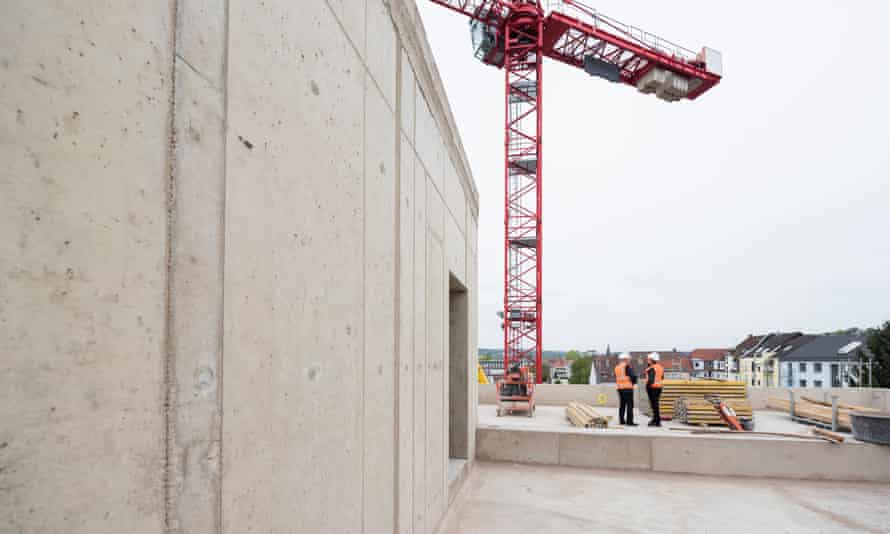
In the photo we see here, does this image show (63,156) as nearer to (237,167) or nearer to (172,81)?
(172,81)

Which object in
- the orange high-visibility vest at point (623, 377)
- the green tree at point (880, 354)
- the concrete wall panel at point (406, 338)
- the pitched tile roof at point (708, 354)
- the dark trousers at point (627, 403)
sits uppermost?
the concrete wall panel at point (406, 338)

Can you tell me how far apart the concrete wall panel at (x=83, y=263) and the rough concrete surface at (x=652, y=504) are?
607 centimetres

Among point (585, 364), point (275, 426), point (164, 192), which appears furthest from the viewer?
point (585, 364)

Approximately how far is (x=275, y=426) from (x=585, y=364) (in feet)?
375

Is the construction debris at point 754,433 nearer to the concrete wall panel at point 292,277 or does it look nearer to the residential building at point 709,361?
the concrete wall panel at point 292,277

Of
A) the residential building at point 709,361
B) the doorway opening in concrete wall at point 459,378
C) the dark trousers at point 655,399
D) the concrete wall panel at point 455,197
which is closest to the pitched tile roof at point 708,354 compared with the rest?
the residential building at point 709,361

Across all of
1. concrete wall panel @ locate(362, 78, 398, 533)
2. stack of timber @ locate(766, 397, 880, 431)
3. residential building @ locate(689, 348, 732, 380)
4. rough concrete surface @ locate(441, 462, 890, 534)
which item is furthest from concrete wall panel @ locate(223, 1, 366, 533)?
residential building @ locate(689, 348, 732, 380)

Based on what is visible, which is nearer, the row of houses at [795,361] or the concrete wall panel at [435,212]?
the concrete wall panel at [435,212]

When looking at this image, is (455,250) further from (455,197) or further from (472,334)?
(472,334)

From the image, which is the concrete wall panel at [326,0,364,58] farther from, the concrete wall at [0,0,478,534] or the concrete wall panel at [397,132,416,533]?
the concrete wall panel at [397,132,416,533]

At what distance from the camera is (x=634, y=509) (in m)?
8.33

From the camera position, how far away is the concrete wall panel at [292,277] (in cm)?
203

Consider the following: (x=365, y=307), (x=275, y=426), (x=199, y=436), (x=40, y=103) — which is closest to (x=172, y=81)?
(x=40, y=103)

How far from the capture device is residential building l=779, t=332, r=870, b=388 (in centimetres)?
6812
